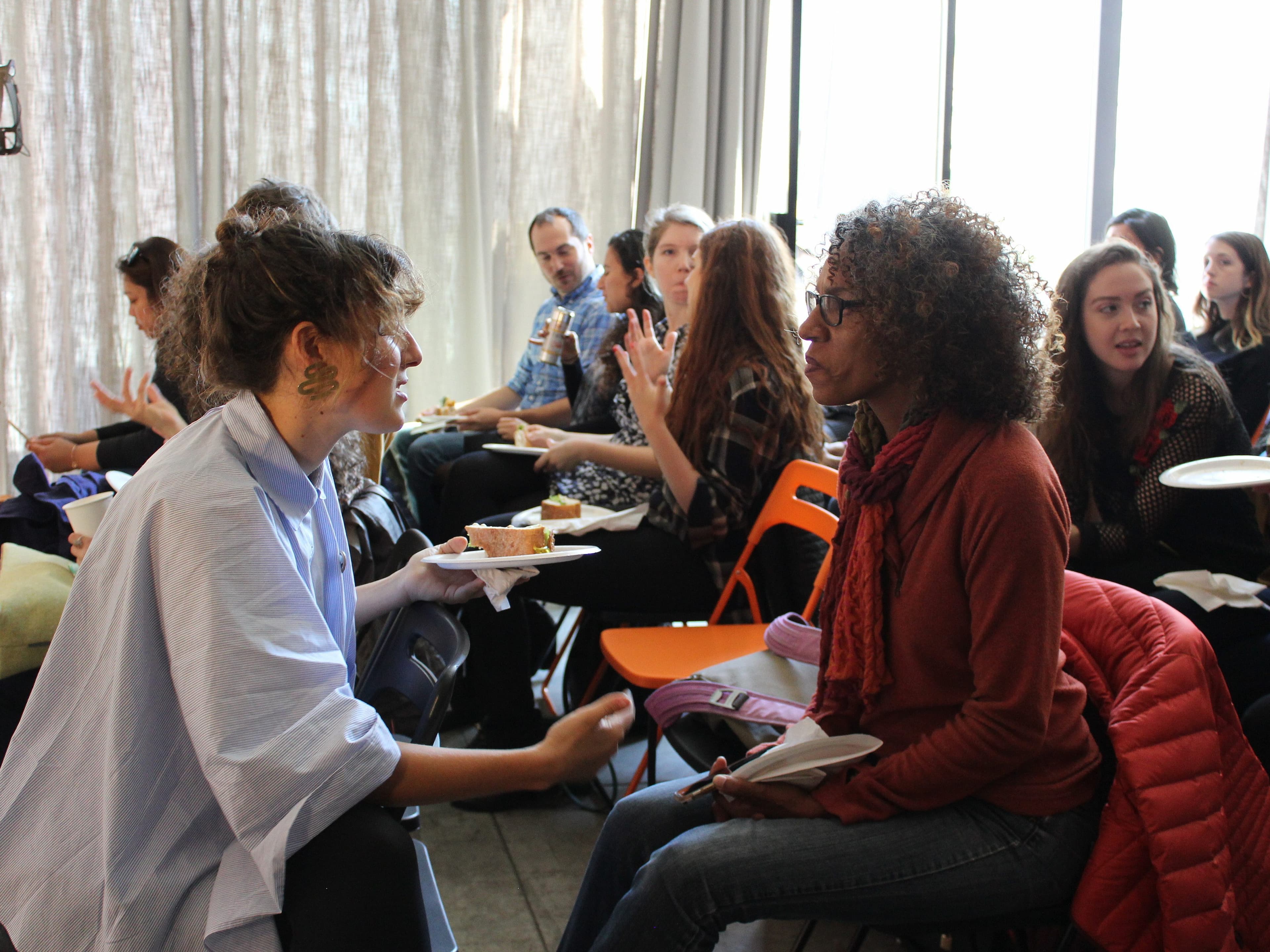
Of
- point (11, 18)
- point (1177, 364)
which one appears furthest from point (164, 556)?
point (11, 18)

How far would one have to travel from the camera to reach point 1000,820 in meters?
1.07

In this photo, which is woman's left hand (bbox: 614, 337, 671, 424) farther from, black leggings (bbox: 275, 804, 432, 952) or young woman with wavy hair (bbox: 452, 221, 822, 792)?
black leggings (bbox: 275, 804, 432, 952)

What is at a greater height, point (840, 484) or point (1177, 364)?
point (1177, 364)

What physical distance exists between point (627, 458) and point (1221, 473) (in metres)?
1.31

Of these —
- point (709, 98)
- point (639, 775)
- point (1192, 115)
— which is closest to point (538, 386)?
point (709, 98)

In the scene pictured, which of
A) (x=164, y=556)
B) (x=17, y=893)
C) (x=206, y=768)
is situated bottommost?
(x=17, y=893)

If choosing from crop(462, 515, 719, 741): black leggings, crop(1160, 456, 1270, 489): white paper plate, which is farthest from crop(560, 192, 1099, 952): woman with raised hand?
crop(462, 515, 719, 741): black leggings

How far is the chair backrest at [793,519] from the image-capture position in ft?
6.19

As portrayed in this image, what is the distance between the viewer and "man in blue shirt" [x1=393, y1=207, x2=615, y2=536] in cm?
352

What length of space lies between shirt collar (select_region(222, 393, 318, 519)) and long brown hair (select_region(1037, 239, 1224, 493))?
1.66 meters

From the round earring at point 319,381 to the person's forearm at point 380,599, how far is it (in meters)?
0.38

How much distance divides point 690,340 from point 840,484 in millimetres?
955

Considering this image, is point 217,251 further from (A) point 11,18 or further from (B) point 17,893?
(A) point 11,18

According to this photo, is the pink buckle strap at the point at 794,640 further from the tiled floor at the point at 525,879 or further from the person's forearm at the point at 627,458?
the person's forearm at the point at 627,458
